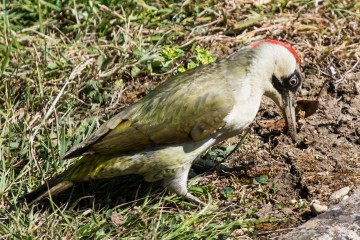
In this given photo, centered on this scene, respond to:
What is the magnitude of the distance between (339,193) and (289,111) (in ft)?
2.37

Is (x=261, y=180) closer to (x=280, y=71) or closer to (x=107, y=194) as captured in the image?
(x=280, y=71)

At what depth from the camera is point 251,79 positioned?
548 cm

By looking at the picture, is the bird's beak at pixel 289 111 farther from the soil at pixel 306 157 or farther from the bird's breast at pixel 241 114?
the bird's breast at pixel 241 114

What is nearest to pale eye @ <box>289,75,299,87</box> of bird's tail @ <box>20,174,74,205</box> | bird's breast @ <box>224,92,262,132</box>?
bird's breast @ <box>224,92,262,132</box>

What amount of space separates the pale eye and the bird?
11cm

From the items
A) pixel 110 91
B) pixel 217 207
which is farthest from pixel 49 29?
pixel 217 207

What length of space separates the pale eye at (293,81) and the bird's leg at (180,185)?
3.14 feet

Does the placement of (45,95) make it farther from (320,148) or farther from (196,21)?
(320,148)

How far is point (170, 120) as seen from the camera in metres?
5.30

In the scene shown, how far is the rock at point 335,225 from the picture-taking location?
188 inches

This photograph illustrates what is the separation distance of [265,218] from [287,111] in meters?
0.87

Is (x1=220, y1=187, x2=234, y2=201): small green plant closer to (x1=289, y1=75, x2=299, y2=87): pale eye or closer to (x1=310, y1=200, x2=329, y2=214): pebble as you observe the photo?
(x1=310, y1=200, x2=329, y2=214): pebble

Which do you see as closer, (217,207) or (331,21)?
(217,207)

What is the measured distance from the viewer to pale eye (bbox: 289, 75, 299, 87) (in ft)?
18.4
